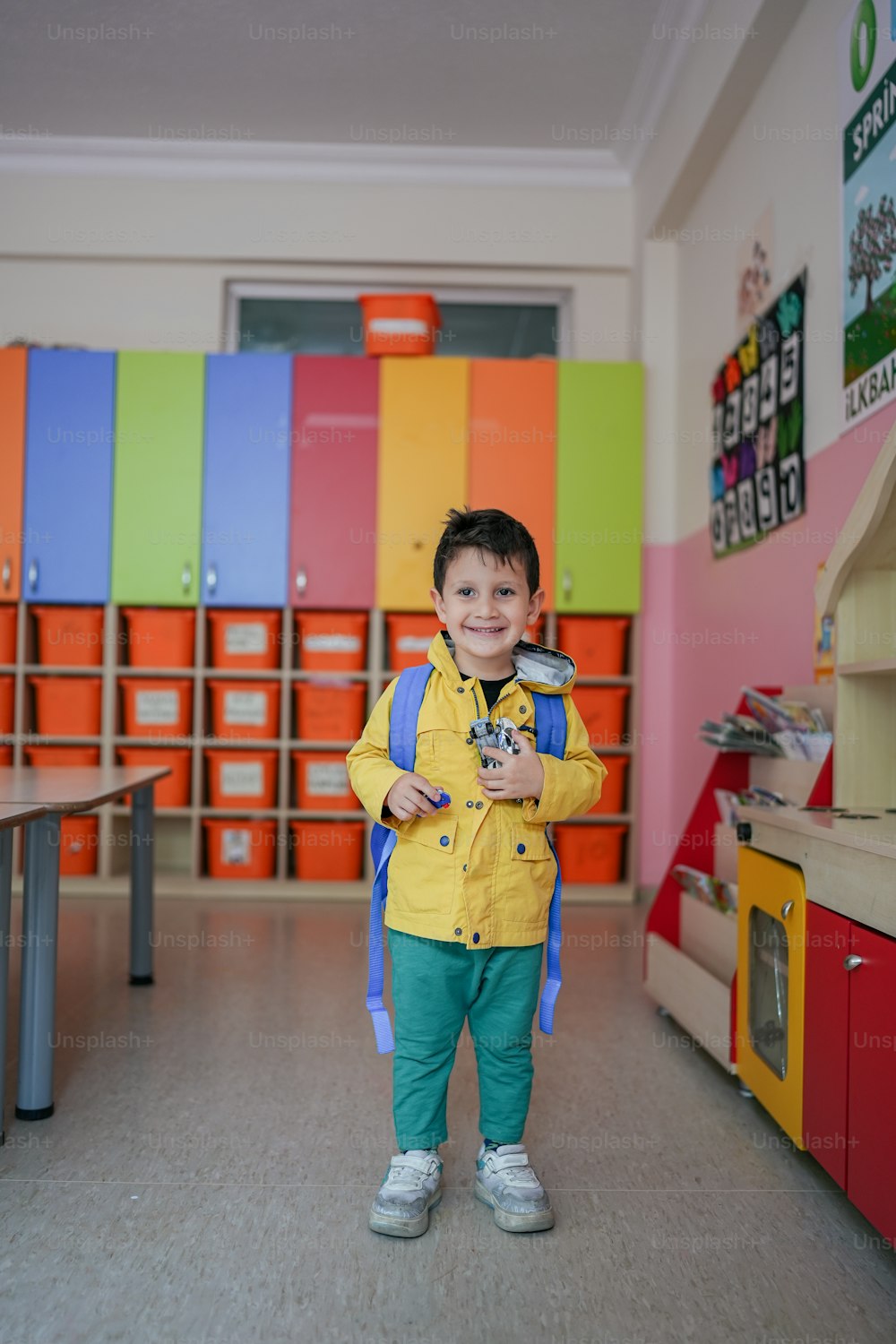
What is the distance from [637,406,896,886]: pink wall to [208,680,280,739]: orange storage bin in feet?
5.12

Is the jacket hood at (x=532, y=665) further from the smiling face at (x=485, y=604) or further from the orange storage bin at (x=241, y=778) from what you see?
the orange storage bin at (x=241, y=778)

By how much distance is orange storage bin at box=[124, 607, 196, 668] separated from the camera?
165 inches

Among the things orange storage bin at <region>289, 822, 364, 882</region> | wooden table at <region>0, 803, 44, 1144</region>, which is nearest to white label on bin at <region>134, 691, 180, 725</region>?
orange storage bin at <region>289, 822, 364, 882</region>

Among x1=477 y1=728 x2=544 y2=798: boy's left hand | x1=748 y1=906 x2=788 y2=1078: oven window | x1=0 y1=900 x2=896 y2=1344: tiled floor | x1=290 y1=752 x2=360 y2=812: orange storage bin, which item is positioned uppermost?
x1=477 y1=728 x2=544 y2=798: boy's left hand

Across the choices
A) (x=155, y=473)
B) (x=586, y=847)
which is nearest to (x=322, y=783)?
(x=586, y=847)

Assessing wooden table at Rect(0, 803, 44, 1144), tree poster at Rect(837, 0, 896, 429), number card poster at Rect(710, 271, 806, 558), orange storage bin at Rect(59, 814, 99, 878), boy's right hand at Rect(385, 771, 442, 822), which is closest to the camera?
boy's right hand at Rect(385, 771, 442, 822)

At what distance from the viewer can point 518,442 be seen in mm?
4176

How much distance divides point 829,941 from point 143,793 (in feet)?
6.54

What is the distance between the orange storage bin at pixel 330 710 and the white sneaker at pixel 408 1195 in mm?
2684

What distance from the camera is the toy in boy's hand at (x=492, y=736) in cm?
149

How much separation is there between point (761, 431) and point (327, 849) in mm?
2333

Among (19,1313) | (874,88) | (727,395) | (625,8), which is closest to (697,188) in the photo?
(625,8)

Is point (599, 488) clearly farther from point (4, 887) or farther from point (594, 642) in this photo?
point (4, 887)

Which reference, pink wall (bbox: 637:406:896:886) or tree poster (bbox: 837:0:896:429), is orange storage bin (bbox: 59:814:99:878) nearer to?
pink wall (bbox: 637:406:896:886)
